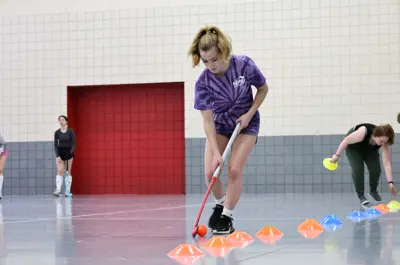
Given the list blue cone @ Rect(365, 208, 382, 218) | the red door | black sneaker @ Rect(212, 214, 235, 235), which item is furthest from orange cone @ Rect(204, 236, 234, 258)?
the red door

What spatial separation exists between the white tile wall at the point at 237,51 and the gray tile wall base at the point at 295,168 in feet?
0.73

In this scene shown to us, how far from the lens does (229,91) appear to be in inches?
186

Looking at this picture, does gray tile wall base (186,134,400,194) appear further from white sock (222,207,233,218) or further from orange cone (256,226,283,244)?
orange cone (256,226,283,244)

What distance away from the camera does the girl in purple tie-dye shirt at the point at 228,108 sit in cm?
465

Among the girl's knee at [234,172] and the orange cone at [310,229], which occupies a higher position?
the girl's knee at [234,172]

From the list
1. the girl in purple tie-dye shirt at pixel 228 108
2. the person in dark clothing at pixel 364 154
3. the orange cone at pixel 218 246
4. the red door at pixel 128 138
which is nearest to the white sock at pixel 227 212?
the girl in purple tie-dye shirt at pixel 228 108

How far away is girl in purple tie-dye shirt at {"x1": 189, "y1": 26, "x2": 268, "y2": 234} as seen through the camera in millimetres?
4652

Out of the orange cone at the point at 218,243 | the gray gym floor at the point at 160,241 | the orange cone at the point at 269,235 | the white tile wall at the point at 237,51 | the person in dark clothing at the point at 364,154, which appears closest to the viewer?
the gray gym floor at the point at 160,241

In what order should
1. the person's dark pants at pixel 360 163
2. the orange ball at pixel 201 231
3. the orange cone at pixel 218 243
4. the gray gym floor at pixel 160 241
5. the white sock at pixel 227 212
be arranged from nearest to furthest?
the gray gym floor at pixel 160 241
the orange cone at pixel 218 243
the orange ball at pixel 201 231
the white sock at pixel 227 212
the person's dark pants at pixel 360 163

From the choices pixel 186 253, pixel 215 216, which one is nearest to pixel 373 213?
pixel 215 216

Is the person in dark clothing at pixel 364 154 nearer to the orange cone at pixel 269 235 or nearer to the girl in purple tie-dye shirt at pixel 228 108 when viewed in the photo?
the girl in purple tie-dye shirt at pixel 228 108

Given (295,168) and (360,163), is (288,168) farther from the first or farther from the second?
(360,163)

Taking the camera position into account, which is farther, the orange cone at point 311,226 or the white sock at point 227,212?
the orange cone at point 311,226

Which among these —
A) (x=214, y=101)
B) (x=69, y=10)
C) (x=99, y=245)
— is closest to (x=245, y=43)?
(x=69, y=10)
